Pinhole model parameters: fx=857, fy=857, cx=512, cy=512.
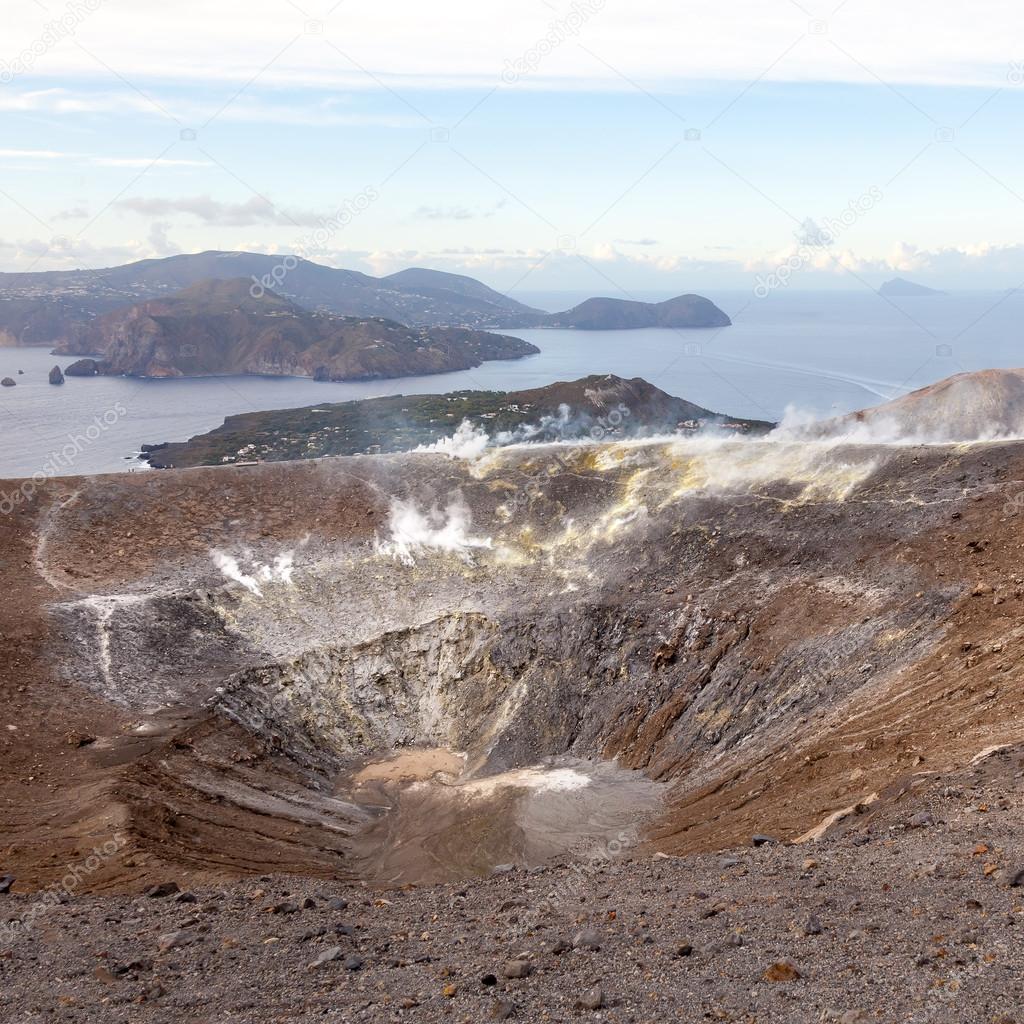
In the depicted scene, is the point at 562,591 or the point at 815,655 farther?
the point at 562,591

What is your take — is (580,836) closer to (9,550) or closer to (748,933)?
(748,933)

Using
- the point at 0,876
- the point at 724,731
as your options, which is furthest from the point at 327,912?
the point at 724,731

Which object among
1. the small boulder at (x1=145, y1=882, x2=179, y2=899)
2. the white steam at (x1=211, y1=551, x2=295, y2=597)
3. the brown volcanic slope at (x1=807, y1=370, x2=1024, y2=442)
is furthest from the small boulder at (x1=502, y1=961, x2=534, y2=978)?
the brown volcanic slope at (x1=807, y1=370, x2=1024, y2=442)

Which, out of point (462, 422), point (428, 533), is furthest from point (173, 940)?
point (462, 422)

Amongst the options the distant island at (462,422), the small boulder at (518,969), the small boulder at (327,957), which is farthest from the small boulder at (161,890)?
the distant island at (462,422)

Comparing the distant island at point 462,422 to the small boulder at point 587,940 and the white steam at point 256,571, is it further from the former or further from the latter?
the small boulder at point 587,940

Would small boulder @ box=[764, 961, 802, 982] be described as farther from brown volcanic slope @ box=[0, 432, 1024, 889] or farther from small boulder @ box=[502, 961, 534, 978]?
brown volcanic slope @ box=[0, 432, 1024, 889]

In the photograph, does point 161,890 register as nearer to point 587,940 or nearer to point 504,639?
point 587,940
